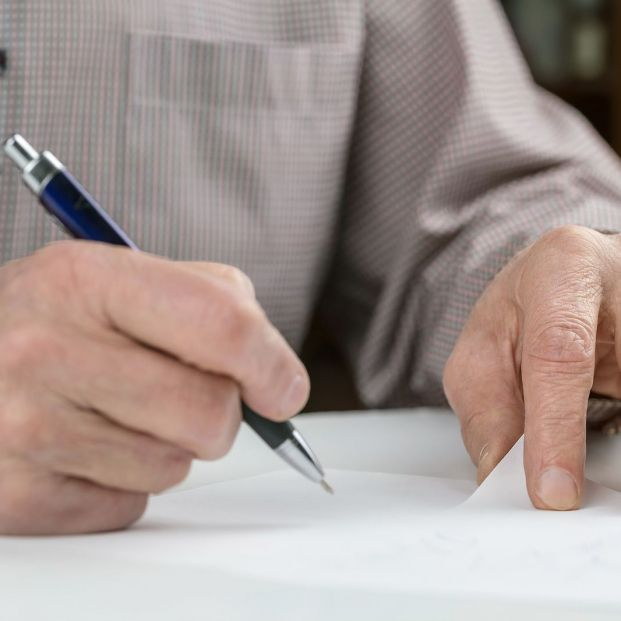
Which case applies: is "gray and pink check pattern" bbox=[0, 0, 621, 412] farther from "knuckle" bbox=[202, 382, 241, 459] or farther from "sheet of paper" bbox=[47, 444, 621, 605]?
"knuckle" bbox=[202, 382, 241, 459]

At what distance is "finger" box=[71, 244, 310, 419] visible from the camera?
38 cm

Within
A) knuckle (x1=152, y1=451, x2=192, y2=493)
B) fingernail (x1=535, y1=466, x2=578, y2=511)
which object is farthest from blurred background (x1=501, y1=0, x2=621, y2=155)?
knuckle (x1=152, y1=451, x2=192, y2=493)

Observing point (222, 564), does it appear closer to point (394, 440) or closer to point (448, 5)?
point (394, 440)

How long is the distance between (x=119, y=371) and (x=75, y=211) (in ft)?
0.25

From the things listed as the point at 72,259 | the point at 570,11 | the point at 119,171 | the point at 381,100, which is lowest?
the point at 570,11

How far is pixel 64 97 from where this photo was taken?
0.79m

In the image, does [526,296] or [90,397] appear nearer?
[90,397]

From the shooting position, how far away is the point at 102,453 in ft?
1.34

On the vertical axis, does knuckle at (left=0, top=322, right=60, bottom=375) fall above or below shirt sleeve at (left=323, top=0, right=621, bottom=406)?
above

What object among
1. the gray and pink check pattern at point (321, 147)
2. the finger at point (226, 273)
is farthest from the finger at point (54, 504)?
the gray and pink check pattern at point (321, 147)

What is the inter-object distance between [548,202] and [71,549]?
521 millimetres

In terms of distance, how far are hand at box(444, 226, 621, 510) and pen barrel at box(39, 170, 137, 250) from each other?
0.22 metres

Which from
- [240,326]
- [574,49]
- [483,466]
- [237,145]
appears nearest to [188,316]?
[240,326]

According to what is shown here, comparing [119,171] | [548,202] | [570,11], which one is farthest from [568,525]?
[570,11]
